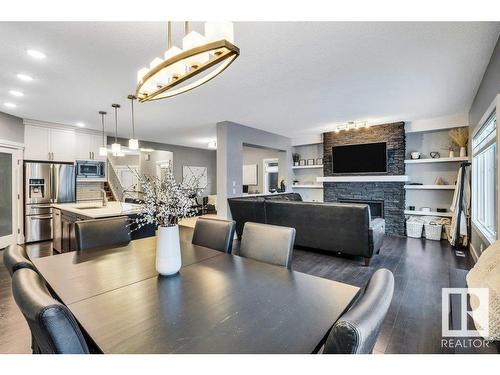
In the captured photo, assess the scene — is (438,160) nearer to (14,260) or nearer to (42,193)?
(14,260)

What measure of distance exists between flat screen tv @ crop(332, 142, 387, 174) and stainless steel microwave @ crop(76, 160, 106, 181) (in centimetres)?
597

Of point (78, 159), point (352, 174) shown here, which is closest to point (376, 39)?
point (352, 174)

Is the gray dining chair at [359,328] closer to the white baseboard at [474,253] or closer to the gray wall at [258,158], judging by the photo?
the white baseboard at [474,253]

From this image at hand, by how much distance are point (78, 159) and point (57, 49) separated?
13.6 feet

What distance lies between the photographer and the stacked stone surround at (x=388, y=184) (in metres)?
5.79

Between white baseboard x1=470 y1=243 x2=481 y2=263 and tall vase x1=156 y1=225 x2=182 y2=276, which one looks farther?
white baseboard x1=470 y1=243 x2=481 y2=263

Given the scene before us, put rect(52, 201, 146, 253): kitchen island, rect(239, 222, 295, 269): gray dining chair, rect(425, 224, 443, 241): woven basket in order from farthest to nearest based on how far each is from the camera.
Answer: rect(425, 224, 443, 241): woven basket
rect(52, 201, 146, 253): kitchen island
rect(239, 222, 295, 269): gray dining chair

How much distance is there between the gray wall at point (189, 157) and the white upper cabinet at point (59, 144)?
4.23 feet

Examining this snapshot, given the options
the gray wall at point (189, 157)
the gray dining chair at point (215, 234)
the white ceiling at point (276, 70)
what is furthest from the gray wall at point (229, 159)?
the gray wall at point (189, 157)

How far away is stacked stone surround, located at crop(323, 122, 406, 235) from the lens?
5785 millimetres

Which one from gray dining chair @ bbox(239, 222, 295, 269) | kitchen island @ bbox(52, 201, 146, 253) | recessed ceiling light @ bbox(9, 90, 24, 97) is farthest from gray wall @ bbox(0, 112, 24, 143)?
gray dining chair @ bbox(239, 222, 295, 269)

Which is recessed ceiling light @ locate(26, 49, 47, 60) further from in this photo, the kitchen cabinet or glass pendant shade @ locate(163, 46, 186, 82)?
the kitchen cabinet

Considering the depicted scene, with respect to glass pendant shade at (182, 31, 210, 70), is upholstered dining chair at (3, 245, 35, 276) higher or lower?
lower

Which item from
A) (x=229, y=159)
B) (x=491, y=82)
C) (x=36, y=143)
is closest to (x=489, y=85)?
(x=491, y=82)
